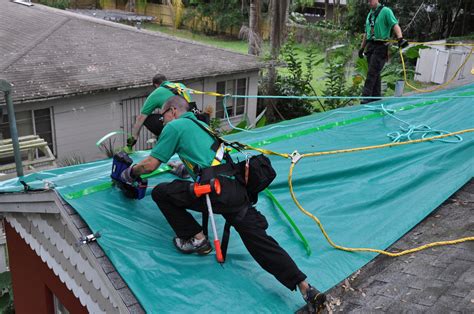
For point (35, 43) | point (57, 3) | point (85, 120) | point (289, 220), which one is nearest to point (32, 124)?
point (85, 120)

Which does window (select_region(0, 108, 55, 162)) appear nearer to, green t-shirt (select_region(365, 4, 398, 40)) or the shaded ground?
green t-shirt (select_region(365, 4, 398, 40))

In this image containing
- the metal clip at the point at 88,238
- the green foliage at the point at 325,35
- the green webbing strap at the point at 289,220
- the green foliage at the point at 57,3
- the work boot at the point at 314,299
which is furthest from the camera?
the green foliage at the point at 57,3

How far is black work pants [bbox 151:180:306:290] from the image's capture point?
3.19m

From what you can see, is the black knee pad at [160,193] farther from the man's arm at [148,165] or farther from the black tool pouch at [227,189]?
the black tool pouch at [227,189]

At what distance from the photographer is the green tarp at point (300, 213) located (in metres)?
3.27

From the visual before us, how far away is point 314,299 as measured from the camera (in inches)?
121

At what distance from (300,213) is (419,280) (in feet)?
3.75

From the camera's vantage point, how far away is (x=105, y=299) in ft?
12.3

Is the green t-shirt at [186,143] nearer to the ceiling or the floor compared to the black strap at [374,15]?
nearer to the floor

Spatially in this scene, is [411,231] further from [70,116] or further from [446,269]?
[70,116]

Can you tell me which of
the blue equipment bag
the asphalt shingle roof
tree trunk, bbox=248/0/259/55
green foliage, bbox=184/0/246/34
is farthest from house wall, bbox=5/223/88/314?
green foliage, bbox=184/0/246/34

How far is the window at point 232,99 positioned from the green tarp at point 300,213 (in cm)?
1076

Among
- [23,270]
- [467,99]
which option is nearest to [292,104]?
[467,99]

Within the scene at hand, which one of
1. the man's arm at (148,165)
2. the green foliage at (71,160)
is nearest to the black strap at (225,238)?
the man's arm at (148,165)
